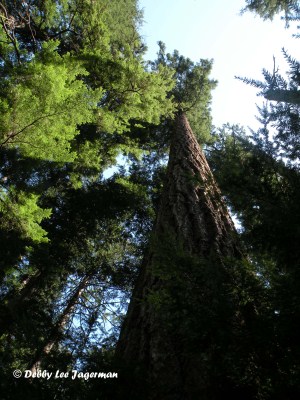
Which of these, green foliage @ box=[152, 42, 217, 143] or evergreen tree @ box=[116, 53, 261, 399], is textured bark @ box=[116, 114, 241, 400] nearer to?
evergreen tree @ box=[116, 53, 261, 399]

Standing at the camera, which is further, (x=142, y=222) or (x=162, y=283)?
(x=142, y=222)

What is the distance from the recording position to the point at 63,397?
2168 mm

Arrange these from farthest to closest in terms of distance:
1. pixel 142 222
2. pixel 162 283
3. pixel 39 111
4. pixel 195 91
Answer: pixel 195 91 → pixel 142 222 → pixel 39 111 → pixel 162 283

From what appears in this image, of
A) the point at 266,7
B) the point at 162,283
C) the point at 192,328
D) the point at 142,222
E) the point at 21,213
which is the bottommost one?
the point at 192,328

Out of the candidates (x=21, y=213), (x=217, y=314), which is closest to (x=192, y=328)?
(x=217, y=314)

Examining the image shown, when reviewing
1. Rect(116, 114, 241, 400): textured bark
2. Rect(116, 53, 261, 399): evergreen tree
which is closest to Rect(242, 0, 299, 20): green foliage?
Rect(116, 114, 241, 400): textured bark

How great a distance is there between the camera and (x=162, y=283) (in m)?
3.35

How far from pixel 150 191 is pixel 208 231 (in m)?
7.22

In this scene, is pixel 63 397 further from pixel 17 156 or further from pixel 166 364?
pixel 17 156

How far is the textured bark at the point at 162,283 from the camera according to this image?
7.76 ft

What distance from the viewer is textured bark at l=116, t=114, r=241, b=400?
2365 mm

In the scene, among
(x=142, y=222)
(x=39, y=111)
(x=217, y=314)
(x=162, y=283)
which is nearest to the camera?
(x=217, y=314)

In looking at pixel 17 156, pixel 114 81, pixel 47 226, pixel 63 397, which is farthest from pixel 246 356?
pixel 114 81

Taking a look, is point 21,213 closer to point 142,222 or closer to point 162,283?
point 162,283
